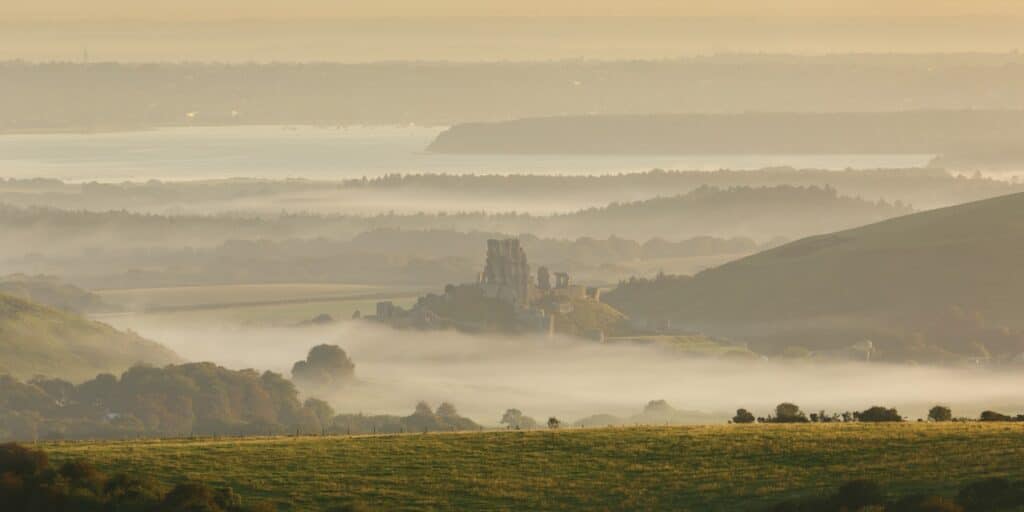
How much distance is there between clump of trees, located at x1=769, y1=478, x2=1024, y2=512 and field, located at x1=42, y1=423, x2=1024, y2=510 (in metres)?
2.47

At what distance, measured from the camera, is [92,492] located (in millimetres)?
123688

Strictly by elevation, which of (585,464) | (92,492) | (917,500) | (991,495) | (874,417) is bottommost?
(92,492)

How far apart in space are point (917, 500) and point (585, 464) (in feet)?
82.6

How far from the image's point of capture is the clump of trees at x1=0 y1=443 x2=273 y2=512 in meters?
121

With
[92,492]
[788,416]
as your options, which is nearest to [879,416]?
[788,416]

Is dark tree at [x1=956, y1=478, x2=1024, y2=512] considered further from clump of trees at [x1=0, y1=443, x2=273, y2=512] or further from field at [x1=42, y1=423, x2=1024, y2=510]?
clump of trees at [x1=0, y1=443, x2=273, y2=512]

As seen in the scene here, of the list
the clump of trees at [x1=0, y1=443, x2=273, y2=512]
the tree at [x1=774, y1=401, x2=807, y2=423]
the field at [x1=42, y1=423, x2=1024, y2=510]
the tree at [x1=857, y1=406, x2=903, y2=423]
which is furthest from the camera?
the tree at [x1=774, y1=401, x2=807, y2=423]

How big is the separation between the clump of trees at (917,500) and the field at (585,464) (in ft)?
8.11

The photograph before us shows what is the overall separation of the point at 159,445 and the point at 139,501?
19.9 m

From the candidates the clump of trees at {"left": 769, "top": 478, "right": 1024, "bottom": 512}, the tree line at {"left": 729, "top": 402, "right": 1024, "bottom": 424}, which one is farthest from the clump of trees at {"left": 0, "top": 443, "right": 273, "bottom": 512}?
the tree line at {"left": 729, "top": 402, "right": 1024, "bottom": 424}

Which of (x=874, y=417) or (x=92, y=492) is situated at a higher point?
(x=874, y=417)

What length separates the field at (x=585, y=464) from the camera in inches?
4929

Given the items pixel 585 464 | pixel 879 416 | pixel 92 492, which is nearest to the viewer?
pixel 92 492

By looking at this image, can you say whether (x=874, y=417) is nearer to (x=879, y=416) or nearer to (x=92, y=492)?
(x=879, y=416)
